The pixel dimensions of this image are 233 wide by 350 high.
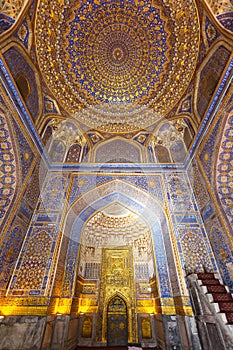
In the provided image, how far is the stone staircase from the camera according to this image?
11.1ft

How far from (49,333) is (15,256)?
2.20 meters

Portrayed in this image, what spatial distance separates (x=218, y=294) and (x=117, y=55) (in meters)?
8.05

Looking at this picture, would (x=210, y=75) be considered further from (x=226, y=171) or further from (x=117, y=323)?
(x=117, y=323)

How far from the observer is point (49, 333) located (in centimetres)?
448

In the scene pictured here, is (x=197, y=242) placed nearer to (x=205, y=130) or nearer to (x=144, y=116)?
(x=205, y=130)

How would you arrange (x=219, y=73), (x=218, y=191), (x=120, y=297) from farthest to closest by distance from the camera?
(x=120, y=297) < (x=218, y=191) < (x=219, y=73)

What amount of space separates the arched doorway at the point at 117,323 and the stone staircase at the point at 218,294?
17.6 feet

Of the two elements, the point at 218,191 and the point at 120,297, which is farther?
the point at 120,297

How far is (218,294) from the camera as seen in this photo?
4008mm

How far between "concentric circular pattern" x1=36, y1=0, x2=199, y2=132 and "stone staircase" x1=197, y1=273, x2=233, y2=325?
597 cm

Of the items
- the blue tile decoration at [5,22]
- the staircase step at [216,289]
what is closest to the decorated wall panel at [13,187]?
the blue tile decoration at [5,22]

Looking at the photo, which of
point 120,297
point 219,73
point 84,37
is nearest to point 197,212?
point 219,73

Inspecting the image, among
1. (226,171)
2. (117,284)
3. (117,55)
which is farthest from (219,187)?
(117,284)

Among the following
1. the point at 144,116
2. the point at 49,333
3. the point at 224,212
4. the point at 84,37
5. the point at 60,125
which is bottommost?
the point at 49,333
